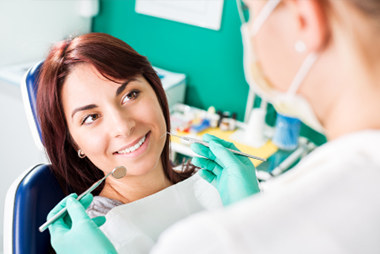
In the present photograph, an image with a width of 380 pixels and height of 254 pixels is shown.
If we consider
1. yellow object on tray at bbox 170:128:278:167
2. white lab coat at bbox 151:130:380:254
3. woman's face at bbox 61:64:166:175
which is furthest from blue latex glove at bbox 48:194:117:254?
yellow object on tray at bbox 170:128:278:167

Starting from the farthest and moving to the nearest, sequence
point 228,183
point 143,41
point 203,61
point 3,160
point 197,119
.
Result: point 143,41, point 203,61, point 197,119, point 3,160, point 228,183

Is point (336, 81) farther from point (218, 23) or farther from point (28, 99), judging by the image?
point (218, 23)

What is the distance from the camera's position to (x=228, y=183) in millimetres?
1197

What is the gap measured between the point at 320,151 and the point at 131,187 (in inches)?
38.1

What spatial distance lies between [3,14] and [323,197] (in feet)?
7.93

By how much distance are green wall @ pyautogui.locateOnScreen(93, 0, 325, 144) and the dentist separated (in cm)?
224

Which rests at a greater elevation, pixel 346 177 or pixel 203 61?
pixel 346 177

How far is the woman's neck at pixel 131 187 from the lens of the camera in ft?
4.41

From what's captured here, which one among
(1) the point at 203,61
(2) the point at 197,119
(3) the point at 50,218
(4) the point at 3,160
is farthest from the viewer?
(1) the point at 203,61

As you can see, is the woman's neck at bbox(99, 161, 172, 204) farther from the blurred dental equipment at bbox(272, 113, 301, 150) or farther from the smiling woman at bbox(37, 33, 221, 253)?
the blurred dental equipment at bbox(272, 113, 301, 150)

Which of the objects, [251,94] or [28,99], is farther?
[251,94]

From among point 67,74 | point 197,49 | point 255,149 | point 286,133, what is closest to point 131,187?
point 67,74

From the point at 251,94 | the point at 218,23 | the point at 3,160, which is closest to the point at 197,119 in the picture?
the point at 251,94

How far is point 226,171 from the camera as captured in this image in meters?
1.25
